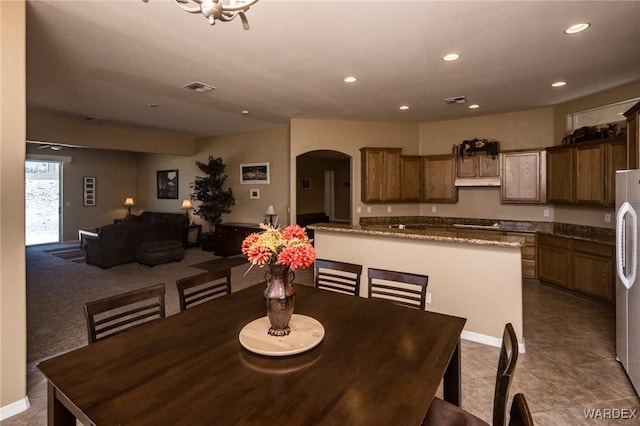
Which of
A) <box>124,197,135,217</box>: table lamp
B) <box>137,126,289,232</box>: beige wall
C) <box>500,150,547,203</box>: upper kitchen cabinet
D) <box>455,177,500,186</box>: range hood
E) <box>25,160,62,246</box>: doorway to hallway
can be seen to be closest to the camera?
<box>500,150,547,203</box>: upper kitchen cabinet

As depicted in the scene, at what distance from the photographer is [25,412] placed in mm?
2180

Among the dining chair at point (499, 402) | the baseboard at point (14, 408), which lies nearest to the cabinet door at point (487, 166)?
the dining chair at point (499, 402)

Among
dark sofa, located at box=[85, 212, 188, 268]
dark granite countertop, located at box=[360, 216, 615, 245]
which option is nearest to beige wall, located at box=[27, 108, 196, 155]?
dark sofa, located at box=[85, 212, 188, 268]

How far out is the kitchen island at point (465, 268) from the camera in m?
3.03

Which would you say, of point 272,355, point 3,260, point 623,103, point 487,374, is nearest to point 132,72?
point 3,260

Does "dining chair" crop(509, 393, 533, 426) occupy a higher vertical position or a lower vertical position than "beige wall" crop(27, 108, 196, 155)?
lower

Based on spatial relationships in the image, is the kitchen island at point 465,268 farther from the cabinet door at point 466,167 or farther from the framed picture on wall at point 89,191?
the framed picture on wall at point 89,191

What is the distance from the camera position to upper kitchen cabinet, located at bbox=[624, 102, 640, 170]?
2.75 m

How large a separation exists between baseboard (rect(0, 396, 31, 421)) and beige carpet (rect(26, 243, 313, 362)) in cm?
82

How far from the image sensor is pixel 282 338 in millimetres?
1534

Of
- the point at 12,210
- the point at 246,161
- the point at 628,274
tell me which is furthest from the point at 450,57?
the point at 246,161

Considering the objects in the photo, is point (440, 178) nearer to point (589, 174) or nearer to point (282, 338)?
point (589, 174)

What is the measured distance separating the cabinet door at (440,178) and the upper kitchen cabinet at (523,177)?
2.67 ft

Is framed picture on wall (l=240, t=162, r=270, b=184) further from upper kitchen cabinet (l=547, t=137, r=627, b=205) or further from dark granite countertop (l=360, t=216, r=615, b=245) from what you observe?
upper kitchen cabinet (l=547, t=137, r=627, b=205)
